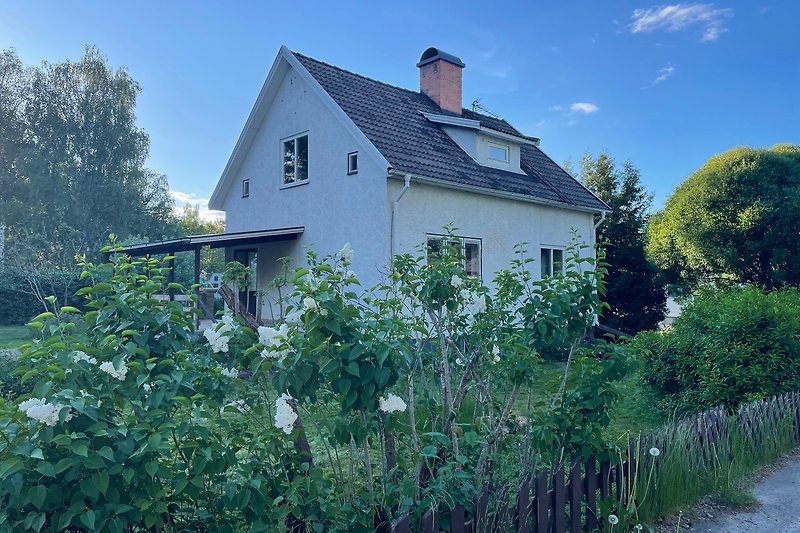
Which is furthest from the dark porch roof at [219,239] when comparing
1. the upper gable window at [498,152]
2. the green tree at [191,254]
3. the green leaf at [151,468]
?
the green tree at [191,254]

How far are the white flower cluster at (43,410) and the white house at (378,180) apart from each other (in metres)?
8.24

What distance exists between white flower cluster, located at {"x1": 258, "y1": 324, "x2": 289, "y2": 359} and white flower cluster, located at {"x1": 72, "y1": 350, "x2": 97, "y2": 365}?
28.4 inches

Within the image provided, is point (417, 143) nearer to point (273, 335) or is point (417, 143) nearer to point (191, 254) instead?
point (273, 335)

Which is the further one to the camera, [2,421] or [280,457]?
[280,457]

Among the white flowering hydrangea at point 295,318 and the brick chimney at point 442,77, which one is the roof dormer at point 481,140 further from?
the white flowering hydrangea at point 295,318

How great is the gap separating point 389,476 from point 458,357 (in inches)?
42.2

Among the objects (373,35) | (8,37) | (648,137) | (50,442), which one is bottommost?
(50,442)

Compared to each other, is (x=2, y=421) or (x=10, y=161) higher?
(x=10, y=161)

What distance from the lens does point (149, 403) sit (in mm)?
2209

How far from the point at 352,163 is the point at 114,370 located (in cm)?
982

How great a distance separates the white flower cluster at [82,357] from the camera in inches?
84.8

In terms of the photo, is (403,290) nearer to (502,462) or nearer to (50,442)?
(502,462)

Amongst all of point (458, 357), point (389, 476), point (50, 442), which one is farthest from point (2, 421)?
point (458, 357)

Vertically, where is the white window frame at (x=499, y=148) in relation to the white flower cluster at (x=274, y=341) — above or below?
above
